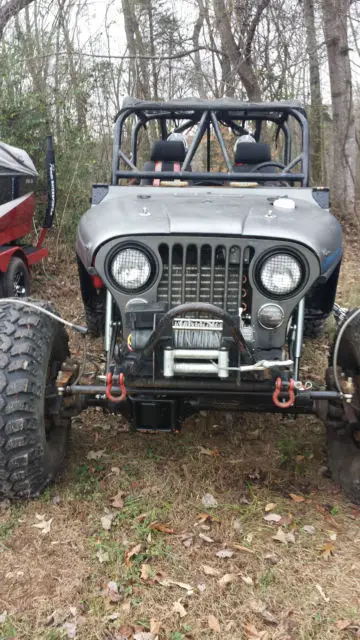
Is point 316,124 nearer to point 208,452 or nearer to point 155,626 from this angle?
point 208,452

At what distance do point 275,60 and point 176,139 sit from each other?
6880mm

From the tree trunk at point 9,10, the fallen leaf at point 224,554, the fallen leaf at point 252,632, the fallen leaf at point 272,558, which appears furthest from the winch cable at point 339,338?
the tree trunk at point 9,10

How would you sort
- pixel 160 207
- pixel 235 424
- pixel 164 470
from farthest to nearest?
pixel 235 424 < pixel 164 470 < pixel 160 207

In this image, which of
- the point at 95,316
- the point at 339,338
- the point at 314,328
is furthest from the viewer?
the point at 314,328

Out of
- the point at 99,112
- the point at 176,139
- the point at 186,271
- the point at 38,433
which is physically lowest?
the point at 38,433

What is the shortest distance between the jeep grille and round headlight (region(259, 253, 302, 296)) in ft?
0.43

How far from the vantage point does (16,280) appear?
20.1 feet

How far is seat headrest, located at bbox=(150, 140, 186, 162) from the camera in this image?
452 cm

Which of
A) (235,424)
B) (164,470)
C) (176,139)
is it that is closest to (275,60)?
(176,139)

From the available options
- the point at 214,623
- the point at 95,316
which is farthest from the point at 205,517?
the point at 95,316

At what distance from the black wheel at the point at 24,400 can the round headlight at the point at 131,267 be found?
560mm

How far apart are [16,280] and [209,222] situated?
4.10 metres

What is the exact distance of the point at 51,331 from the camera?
2924 mm

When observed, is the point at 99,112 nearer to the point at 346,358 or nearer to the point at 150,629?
the point at 346,358
